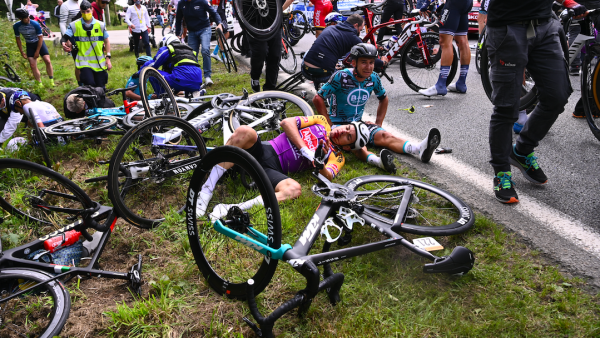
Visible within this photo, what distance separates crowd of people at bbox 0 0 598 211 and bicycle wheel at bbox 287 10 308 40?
533cm

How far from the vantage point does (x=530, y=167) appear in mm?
3525

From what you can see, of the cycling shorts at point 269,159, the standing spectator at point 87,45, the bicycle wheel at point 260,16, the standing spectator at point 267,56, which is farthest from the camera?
the standing spectator at point 87,45

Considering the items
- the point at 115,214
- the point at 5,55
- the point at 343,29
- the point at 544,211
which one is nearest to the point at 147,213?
the point at 115,214

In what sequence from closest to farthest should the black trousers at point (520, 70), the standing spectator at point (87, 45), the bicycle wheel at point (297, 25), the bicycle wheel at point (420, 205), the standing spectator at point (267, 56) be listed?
1. the bicycle wheel at point (420, 205)
2. the black trousers at point (520, 70)
3. the standing spectator at point (267, 56)
4. the standing spectator at point (87, 45)
5. the bicycle wheel at point (297, 25)

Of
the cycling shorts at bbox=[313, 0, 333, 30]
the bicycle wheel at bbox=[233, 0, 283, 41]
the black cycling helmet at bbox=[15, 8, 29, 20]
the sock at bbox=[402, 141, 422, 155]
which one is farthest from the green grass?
the black cycling helmet at bbox=[15, 8, 29, 20]

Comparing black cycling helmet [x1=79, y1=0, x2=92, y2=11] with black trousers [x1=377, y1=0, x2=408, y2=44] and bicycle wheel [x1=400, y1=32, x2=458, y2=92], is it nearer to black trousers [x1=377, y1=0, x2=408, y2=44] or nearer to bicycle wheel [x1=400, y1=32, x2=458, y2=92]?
bicycle wheel [x1=400, y1=32, x2=458, y2=92]

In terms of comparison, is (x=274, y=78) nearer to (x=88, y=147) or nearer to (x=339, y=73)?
(x=339, y=73)

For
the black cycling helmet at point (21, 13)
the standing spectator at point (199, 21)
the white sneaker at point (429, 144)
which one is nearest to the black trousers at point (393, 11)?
the standing spectator at point (199, 21)

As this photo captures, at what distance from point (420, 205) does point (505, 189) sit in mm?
766

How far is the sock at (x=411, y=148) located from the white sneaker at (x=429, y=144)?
0.08 m

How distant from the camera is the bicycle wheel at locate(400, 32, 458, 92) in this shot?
675cm

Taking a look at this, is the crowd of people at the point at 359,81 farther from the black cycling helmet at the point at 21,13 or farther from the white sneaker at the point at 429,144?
the black cycling helmet at the point at 21,13

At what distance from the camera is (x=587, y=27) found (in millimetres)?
4625

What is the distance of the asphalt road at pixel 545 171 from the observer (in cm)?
273
